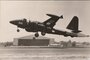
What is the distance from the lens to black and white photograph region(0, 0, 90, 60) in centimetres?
192

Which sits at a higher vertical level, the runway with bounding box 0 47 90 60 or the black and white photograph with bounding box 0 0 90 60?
the black and white photograph with bounding box 0 0 90 60

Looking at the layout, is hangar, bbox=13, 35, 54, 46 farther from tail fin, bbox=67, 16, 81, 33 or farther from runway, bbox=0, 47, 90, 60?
tail fin, bbox=67, 16, 81, 33

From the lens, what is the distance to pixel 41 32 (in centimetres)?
193

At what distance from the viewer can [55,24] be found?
1.93 meters

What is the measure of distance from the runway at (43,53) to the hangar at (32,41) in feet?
0.13

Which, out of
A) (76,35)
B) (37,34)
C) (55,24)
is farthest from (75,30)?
(37,34)

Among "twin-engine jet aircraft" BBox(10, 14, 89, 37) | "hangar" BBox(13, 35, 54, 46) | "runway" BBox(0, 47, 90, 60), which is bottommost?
"runway" BBox(0, 47, 90, 60)

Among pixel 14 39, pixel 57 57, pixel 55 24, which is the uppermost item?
pixel 55 24

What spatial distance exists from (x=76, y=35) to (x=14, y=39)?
48cm

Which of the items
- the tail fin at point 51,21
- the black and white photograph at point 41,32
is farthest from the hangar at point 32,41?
the tail fin at point 51,21

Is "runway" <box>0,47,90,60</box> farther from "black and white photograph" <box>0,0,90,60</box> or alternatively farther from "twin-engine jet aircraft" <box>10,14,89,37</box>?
"twin-engine jet aircraft" <box>10,14,89,37</box>

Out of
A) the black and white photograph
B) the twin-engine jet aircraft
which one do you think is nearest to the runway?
the black and white photograph

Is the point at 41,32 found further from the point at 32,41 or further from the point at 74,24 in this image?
the point at 74,24

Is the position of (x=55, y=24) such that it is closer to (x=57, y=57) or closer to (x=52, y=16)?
(x=52, y=16)
